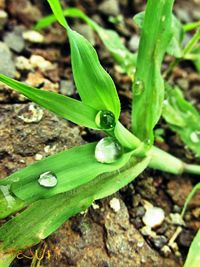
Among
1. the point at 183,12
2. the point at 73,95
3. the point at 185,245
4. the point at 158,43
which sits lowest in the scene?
the point at 185,245

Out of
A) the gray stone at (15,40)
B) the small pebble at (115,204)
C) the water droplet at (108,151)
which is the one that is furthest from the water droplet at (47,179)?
the gray stone at (15,40)

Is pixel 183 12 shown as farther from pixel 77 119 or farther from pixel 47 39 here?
pixel 77 119

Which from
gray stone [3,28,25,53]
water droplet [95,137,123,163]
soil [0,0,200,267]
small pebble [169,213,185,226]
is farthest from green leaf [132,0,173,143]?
gray stone [3,28,25,53]

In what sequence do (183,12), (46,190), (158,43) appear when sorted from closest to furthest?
(46,190), (158,43), (183,12)

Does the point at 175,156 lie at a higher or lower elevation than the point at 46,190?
lower

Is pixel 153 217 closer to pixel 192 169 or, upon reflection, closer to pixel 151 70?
pixel 192 169

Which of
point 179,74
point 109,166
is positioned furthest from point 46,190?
point 179,74

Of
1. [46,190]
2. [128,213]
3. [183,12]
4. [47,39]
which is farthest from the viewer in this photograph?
[183,12]
